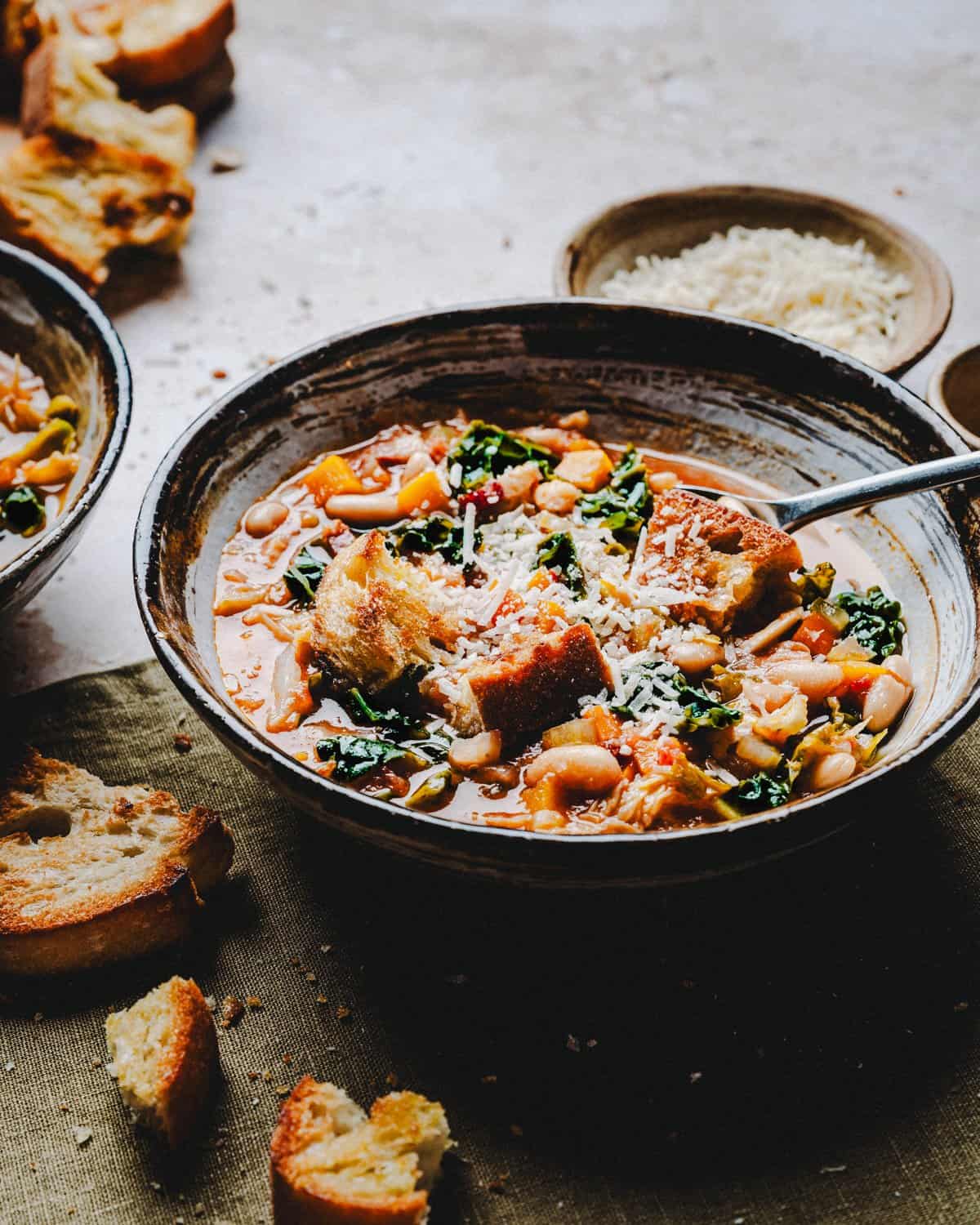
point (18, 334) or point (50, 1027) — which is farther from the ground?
point (18, 334)

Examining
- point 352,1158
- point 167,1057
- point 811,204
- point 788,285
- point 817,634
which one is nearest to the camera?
point 352,1158

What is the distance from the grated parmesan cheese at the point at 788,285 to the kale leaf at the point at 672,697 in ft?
6.13

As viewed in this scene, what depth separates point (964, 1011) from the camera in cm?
268

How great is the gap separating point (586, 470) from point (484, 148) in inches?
114

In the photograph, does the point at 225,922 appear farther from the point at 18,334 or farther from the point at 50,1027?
the point at 18,334

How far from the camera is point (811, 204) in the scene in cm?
486

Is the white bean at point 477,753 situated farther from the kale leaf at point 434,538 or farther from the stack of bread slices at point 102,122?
the stack of bread slices at point 102,122

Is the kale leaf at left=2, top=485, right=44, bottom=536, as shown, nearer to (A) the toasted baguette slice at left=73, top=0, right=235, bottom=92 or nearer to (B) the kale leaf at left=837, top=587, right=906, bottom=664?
(B) the kale leaf at left=837, top=587, right=906, bottom=664

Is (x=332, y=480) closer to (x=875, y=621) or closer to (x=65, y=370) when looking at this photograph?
(x=65, y=370)

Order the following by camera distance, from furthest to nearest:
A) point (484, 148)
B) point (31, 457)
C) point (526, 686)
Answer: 1. point (484, 148)
2. point (31, 457)
3. point (526, 686)

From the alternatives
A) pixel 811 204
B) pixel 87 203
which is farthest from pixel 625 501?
pixel 87 203

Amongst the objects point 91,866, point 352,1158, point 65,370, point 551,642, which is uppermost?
point 551,642

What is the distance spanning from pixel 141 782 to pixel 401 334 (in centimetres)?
138

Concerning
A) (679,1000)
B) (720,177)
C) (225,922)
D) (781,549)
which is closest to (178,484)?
(225,922)
